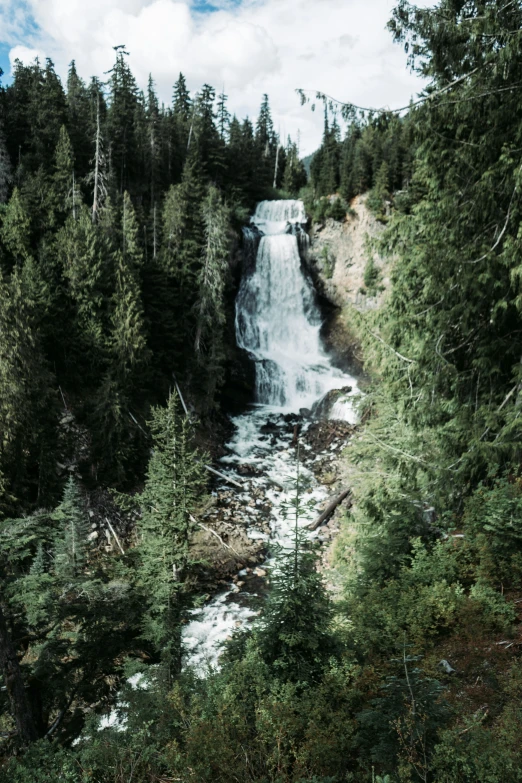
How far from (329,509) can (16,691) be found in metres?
12.4

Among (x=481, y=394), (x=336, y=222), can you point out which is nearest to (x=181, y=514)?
(x=481, y=394)

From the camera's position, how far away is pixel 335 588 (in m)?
11.1

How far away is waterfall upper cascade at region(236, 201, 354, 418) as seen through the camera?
29.6m

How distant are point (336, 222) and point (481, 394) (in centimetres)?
3443

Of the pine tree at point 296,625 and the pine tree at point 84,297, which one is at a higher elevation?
the pine tree at point 84,297

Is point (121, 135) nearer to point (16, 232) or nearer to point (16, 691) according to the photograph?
point (16, 232)

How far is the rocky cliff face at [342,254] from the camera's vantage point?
36781 mm

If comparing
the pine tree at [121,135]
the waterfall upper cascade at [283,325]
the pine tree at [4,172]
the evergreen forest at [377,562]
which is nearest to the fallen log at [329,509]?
the evergreen forest at [377,562]

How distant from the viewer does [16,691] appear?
21.0ft

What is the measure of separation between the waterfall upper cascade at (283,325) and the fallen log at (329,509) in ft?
38.6

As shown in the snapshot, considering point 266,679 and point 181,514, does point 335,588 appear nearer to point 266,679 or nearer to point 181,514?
point 181,514

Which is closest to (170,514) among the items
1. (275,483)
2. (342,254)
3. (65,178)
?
(275,483)

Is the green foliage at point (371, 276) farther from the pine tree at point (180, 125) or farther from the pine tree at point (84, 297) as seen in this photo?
the pine tree at point (180, 125)

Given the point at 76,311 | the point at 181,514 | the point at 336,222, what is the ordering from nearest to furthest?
the point at 181,514 → the point at 76,311 → the point at 336,222
